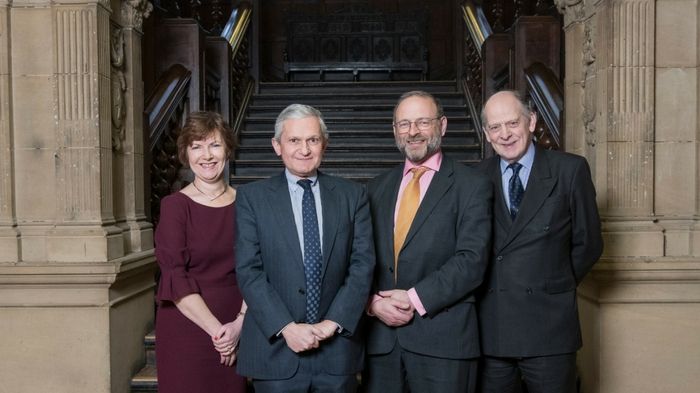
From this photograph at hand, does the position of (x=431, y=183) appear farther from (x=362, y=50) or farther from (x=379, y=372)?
(x=362, y=50)

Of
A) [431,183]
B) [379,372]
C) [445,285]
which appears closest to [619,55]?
[431,183]

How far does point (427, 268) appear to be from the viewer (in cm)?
244

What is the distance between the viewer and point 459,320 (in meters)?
2.40

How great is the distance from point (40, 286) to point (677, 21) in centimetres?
327

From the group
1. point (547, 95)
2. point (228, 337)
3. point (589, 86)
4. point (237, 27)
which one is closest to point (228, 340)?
point (228, 337)

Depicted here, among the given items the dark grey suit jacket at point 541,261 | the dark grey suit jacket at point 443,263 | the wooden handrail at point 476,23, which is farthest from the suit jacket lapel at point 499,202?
the wooden handrail at point 476,23

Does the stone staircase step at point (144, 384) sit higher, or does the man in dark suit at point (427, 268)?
the man in dark suit at point (427, 268)

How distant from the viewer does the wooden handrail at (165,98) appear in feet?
14.3

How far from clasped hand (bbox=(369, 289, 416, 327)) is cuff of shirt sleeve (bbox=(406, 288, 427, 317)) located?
0.01m

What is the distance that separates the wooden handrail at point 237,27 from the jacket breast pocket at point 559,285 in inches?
216

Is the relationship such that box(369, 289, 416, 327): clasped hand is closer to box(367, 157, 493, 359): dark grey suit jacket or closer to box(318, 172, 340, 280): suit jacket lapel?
box(367, 157, 493, 359): dark grey suit jacket

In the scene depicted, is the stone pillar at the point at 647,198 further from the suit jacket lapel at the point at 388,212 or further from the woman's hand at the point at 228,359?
the woman's hand at the point at 228,359

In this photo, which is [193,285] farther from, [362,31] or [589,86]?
[362,31]

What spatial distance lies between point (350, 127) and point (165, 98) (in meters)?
3.16
